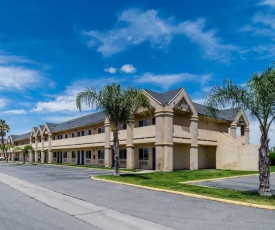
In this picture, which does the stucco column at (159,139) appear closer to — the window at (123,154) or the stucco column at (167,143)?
the stucco column at (167,143)

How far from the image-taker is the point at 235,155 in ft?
107

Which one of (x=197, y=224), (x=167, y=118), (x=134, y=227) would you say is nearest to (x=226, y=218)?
(x=197, y=224)

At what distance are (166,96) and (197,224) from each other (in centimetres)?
2271

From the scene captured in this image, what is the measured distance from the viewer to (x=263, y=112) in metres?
12.7

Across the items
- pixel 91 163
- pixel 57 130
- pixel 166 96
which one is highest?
pixel 166 96

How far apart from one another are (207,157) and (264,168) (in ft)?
A: 76.4

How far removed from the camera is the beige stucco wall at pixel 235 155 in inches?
1219

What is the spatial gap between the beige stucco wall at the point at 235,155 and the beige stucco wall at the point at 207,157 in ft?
4.26

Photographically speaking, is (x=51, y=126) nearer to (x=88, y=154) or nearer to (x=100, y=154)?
(x=88, y=154)

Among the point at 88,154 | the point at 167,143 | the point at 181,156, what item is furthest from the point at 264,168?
the point at 88,154

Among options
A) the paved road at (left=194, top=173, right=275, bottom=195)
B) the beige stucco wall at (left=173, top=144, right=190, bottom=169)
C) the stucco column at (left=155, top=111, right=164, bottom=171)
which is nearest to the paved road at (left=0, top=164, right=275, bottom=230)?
the paved road at (left=194, top=173, right=275, bottom=195)

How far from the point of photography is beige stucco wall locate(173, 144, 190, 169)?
31.2m

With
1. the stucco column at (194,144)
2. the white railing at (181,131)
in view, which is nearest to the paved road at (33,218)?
the white railing at (181,131)

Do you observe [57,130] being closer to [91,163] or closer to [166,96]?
[91,163]
